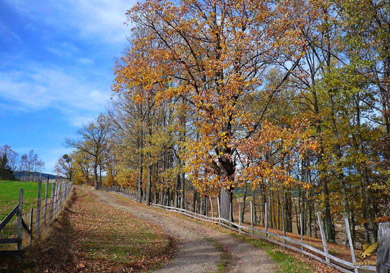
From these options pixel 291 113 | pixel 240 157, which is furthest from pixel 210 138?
pixel 291 113

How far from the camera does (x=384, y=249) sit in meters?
3.00

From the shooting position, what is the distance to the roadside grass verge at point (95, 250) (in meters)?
8.00

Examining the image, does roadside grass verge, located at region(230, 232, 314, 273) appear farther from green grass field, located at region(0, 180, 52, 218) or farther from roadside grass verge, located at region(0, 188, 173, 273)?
green grass field, located at region(0, 180, 52, 218)

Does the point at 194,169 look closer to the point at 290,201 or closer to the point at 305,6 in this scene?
the point at 305,6

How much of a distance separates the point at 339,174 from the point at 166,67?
43.0 feet

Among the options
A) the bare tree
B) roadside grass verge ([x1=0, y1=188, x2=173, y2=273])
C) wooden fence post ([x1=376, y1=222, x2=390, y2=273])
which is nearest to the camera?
wooden fence post ([x1=376, y1=222, x2=390, y2=273])

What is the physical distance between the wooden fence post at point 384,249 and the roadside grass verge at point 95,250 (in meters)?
7.45

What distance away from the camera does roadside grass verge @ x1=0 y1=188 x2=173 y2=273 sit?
8.00m

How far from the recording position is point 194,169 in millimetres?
14461

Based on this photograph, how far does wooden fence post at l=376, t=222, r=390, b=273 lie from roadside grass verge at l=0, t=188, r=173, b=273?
24.4 ft

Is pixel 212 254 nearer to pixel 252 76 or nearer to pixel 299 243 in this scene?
pixel 299 243

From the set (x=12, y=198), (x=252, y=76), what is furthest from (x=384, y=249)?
(x=12, y=198)

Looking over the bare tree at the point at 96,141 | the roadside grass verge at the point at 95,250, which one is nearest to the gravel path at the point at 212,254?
the roadside grass verge at the point at 95,250

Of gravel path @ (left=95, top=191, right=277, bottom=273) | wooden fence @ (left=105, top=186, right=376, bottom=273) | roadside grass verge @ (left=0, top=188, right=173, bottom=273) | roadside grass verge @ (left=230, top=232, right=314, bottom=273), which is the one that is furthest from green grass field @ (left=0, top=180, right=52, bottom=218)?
wooden fence @ (left=105, top=186, right=376, bottom=273)
